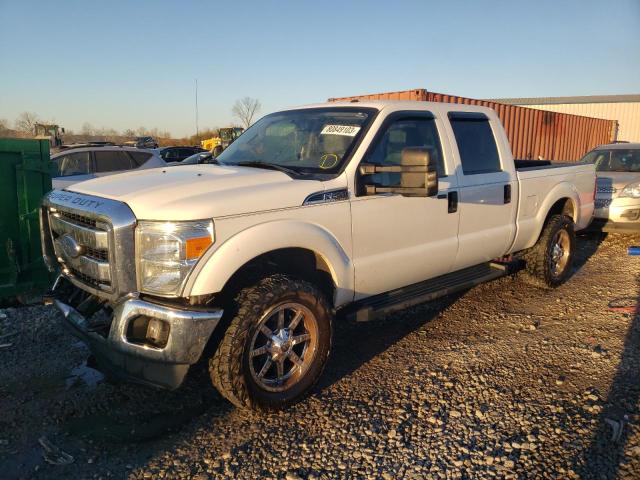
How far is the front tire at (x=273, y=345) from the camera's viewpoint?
9.98ft

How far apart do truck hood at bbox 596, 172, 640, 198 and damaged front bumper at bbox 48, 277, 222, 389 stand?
7731mm

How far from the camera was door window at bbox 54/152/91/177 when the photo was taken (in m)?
8.86

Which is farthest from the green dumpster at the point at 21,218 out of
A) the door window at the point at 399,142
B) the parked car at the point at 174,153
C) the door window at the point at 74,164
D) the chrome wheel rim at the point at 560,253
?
the parked car at the point at 174,153

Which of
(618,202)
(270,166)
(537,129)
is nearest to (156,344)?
(270,166)

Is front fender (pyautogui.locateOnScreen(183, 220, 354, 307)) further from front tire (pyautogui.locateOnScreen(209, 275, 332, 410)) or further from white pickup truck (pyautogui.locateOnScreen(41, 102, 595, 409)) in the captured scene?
front tire (pyautogui.locateOnScreen(209, 275, 332, 410))

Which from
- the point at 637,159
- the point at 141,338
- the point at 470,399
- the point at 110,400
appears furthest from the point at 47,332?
the point at 637,159

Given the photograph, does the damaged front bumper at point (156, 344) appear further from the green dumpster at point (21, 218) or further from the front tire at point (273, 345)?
the green dumpster at point (21, 218)

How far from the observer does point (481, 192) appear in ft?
15.3

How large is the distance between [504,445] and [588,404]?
84 centimetres

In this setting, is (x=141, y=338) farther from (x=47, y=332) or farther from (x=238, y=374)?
(x=47, y=332)

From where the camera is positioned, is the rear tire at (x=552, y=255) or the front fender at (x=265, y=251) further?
the rear tire at (x=552, y=255)

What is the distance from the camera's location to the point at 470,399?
348 cm

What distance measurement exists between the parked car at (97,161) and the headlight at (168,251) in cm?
634

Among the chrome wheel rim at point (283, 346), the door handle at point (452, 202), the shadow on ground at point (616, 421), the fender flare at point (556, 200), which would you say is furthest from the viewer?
the fender flare at point (556, 200)
